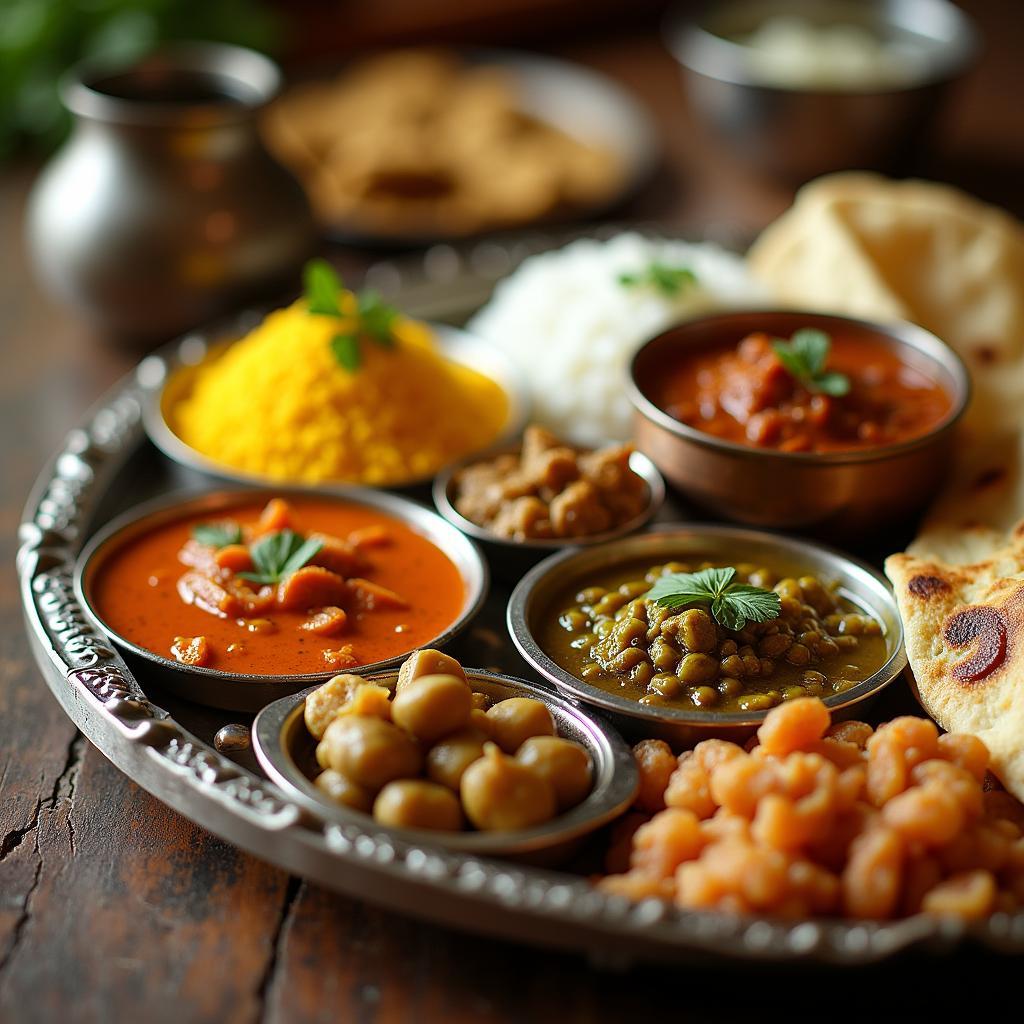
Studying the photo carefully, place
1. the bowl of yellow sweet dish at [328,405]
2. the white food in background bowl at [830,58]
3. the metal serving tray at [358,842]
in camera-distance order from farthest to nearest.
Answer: the white food in background bowl at [830,58], the bowl of yellow sweet dish at [328,405], the metal serving tray at [358,842]

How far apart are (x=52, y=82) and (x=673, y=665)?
397cm

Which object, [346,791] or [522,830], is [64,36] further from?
[522,830]

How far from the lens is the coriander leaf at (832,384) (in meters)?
2.97

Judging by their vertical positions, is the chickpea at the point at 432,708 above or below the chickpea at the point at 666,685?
above

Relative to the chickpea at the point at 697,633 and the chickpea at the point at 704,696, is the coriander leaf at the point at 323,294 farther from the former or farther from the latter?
the chickpea at the point at 704,696

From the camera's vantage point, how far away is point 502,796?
1.97 meters

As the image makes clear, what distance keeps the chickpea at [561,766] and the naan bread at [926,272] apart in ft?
4.81

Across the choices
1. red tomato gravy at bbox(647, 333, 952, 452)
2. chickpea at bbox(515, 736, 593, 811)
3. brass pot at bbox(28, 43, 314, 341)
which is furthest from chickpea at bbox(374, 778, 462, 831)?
brass pot at bbox(28, 43, 314, 341)

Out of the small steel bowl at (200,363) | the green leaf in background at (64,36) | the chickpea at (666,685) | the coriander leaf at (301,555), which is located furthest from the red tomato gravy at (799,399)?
the green leaf in background at (64,36)

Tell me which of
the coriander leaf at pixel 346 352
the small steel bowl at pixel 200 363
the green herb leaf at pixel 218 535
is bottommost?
the small steel bowl at pixel 200 363

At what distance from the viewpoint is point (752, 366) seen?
3.12 meters

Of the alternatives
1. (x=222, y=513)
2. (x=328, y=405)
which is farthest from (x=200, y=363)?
(x=222, y=513)

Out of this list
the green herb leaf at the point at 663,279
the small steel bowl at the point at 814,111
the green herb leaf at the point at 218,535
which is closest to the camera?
the green herb leaf at the point at 218,535

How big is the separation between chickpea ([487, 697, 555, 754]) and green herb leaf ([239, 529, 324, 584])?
0.63 meters
